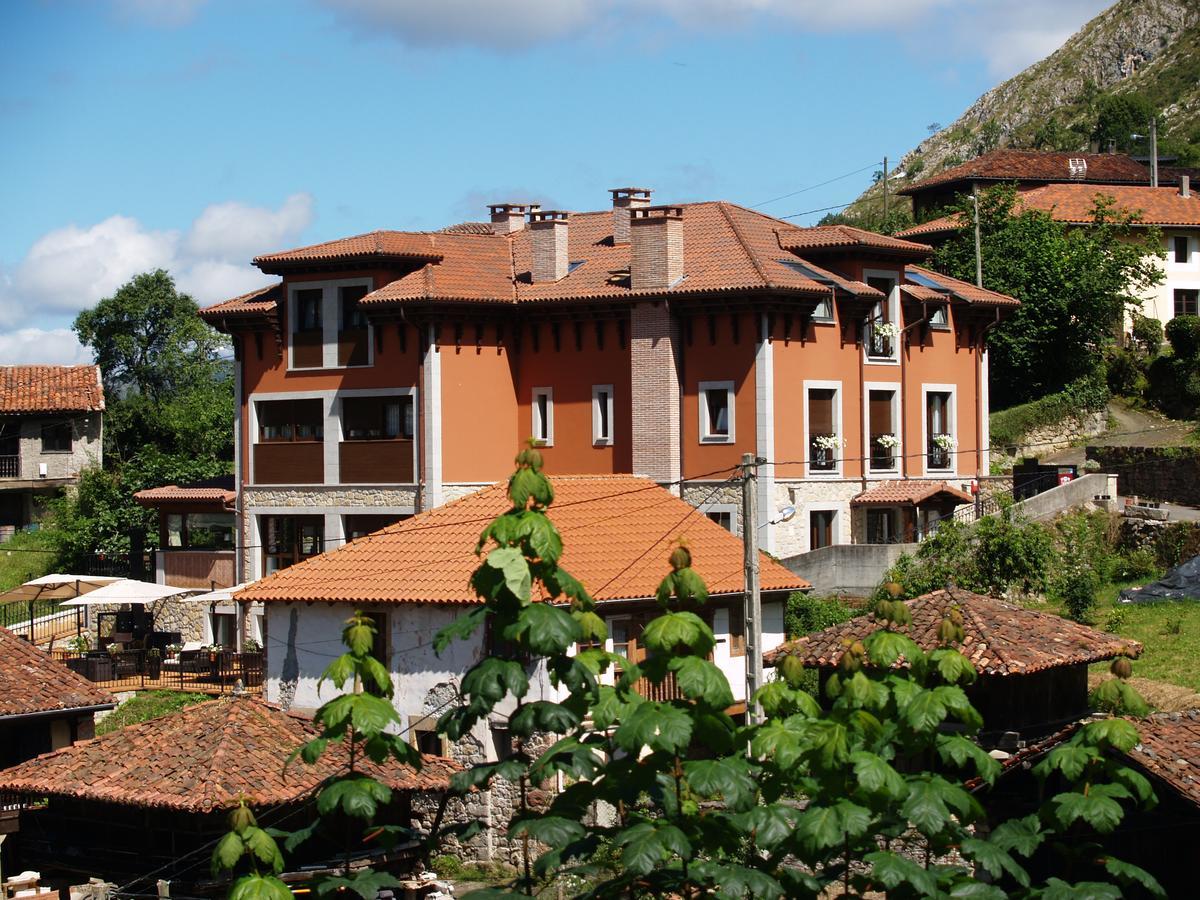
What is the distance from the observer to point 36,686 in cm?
3141

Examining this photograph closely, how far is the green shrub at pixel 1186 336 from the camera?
58.1 meters

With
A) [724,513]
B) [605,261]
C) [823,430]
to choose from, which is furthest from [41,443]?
[823,430]

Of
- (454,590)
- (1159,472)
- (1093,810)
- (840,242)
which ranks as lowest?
(1093,810)

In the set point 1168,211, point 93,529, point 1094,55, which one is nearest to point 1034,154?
point 1168,211

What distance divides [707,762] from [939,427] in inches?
1396

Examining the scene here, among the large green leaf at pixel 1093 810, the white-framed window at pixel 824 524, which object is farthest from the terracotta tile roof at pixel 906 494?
A: the large green leaf at pixel 1093 810

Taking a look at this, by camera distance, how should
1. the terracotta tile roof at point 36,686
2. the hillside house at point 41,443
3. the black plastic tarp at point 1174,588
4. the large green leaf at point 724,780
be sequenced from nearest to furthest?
the large green leaf at point 724,780 → the terracotta tile roof at point 36,686 → the black plastic tarp at point 1174,588 → the hillside house at point 41,443

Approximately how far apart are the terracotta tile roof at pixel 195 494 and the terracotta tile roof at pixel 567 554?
13.9 metres

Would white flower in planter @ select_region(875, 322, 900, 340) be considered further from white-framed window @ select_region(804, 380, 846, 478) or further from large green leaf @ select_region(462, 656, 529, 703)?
large green leaf @ select_region(462, 656, 529, 703)

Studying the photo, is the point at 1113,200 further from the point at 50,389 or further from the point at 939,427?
the point at 50,389

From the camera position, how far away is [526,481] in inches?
484

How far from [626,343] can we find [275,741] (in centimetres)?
1914

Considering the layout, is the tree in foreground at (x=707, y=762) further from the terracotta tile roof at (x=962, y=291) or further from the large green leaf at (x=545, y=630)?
the terracotta tile roof at (x=962, y=291)

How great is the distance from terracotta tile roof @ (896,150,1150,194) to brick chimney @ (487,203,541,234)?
2724cm
